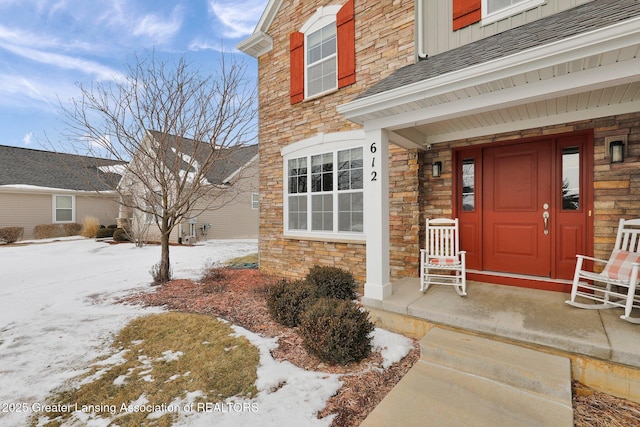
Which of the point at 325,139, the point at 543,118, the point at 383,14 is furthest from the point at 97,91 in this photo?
the point at 543,118

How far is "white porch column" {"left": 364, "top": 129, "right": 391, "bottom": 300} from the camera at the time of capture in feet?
12.0

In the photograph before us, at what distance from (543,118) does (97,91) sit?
7.61 m

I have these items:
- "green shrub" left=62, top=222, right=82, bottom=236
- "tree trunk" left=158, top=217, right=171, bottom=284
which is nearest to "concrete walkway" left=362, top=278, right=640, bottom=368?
"tree trunk" left=158, top=217, right=171, bottom=284

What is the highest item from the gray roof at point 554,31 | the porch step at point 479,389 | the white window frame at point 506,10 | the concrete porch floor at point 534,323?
the white window frame at point 506,10

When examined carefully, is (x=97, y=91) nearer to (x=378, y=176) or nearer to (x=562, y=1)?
(x=378, y=176)

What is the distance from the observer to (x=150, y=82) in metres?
5.80

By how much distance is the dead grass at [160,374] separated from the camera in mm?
2238

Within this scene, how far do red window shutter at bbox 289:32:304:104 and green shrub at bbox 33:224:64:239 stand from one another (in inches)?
632

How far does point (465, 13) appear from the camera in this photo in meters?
4.32

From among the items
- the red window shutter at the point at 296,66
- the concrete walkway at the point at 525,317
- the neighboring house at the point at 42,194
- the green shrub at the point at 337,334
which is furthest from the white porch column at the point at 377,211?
the neighboring house at the point at 42,194

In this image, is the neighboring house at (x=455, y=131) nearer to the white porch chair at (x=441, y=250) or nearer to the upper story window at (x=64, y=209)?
the white porch chair at (x=441, y=250)

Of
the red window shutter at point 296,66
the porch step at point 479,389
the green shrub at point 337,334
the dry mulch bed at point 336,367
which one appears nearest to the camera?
the porch step at point 479,389

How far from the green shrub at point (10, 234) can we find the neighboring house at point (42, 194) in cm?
94

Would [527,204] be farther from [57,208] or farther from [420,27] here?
[57,208]
